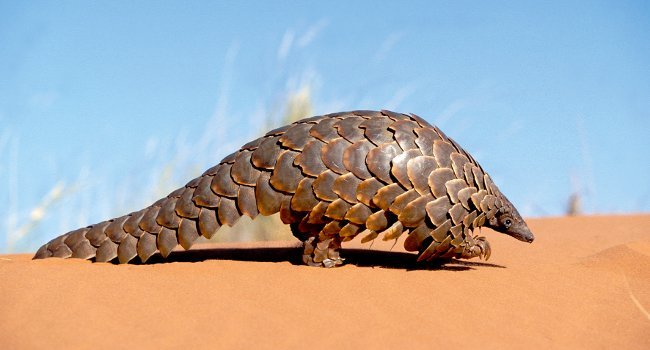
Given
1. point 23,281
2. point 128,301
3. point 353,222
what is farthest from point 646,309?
point 23,281

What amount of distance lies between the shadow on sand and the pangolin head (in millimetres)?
364

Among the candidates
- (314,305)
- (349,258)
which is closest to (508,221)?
(349,258)

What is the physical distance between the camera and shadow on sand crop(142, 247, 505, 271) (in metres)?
6.27

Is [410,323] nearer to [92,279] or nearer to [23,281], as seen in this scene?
[92,279]

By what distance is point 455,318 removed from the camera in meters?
4.67

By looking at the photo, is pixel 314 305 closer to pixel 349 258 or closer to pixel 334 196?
pixel 334 196

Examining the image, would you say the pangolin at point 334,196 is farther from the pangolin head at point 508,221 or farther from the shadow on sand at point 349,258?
the shadow on sand at point 349,258

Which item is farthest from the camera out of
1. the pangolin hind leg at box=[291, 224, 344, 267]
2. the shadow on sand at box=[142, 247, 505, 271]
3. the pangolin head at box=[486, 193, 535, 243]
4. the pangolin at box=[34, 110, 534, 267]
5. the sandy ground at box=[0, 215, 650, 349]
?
the pangolin head at box=[486, 193, 535, 243]

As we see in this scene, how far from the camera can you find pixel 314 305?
4.74m

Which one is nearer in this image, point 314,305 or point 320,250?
point 314,305

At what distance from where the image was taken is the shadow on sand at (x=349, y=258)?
6.27 metres

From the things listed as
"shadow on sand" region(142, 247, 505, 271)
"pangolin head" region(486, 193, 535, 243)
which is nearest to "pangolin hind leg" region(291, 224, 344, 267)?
Result: "shadow on sand" region(142, 247, 505, 271)

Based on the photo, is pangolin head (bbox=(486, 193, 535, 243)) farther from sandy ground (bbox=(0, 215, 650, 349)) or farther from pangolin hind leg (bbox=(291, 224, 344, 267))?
pangolin hind leg (bbox=(291, 224, 344, 267))

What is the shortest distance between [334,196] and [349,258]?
3.96 feet
